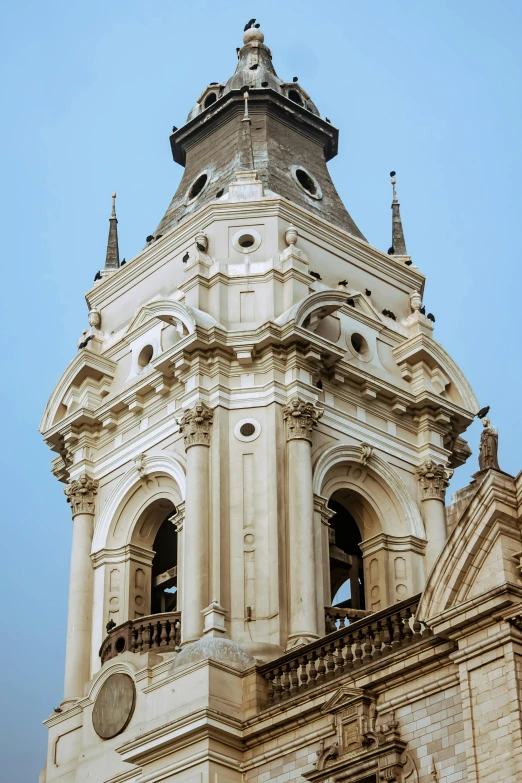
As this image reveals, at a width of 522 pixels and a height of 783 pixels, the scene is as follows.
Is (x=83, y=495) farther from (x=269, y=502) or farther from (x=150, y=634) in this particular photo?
(x=269, y=502)

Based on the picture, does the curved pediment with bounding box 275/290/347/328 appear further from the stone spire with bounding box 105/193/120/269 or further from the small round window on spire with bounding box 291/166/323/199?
the stone spire with bounding box 105/193/120/269

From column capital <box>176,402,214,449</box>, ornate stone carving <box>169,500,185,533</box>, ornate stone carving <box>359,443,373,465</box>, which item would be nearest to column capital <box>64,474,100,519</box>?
ornate stone carving <box>169,500,185,533</box>

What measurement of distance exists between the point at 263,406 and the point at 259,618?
17.1 ft

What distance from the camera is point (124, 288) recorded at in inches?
1758

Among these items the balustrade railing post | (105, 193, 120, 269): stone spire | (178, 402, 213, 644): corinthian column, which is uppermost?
(105, 193, 120, 269): stone spire

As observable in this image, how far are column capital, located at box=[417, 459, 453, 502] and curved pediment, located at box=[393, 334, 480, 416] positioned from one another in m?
2.08

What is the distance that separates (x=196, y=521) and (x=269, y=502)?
1669mm

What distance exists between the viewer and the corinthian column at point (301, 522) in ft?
118

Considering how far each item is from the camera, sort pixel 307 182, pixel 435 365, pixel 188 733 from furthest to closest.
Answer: pixel 307 182 → pixel 435 365 → pixel 188 733

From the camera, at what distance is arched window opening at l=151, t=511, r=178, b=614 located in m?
40.8

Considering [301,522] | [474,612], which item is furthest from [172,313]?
[474,612]

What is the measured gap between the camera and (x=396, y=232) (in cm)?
4756

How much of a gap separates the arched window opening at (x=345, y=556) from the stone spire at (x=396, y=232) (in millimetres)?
8355

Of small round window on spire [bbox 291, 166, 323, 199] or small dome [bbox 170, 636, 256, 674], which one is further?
small round window on spire [bbox 291, 166, 323, 199]
